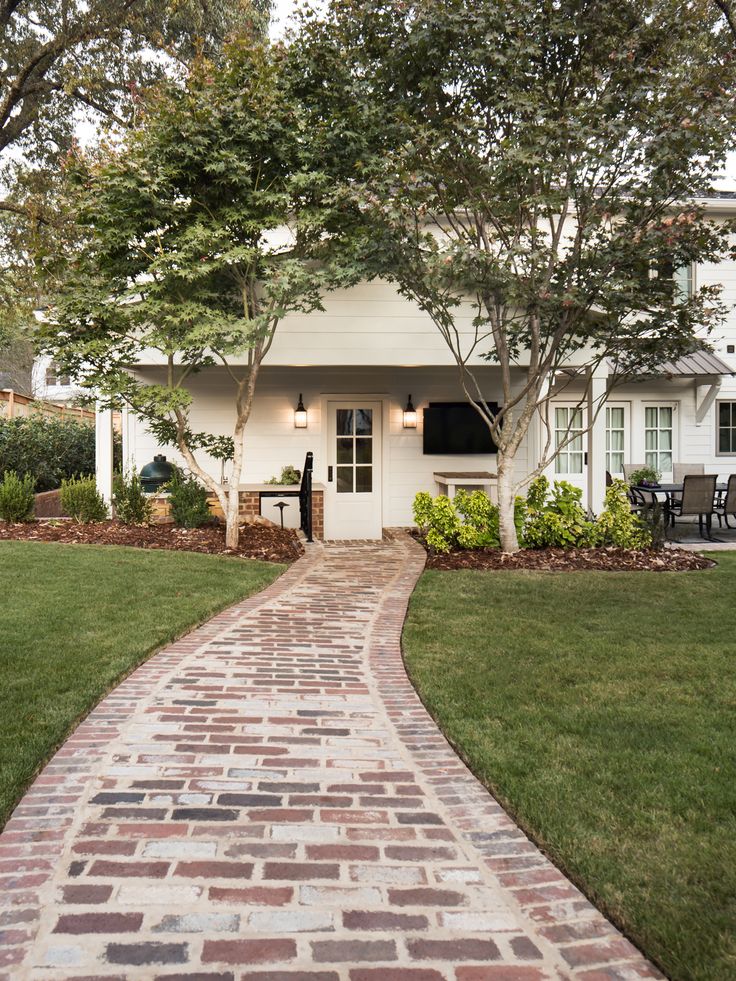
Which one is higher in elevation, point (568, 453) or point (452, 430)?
point (452, 430)

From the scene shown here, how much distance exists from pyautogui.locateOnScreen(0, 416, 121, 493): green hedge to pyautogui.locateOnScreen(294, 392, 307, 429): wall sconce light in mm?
6544

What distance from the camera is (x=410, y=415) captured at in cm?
1145

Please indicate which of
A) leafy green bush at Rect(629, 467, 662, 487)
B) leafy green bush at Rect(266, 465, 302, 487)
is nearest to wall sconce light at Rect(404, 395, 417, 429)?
leafy green bush at Rect(266, 465, 302, 487)

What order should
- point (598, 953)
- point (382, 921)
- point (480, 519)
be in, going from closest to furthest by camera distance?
point (598, 953) → point (382, 921) → point (480, 519)

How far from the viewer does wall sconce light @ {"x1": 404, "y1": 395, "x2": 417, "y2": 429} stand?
11.4 meters

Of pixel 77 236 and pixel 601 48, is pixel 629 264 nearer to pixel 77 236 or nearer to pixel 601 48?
pixel 601 48

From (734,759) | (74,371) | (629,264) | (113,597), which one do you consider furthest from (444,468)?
(734,759)

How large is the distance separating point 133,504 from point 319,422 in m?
3.16

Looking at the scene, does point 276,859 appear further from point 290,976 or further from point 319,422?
point 319,422

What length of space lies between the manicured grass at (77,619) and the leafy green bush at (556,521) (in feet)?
11.1

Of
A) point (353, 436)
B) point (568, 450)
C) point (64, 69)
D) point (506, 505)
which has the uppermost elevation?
point (64, 69)

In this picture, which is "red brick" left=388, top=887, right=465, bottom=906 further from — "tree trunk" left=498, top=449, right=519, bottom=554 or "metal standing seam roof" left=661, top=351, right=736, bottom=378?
"metal standing seam roof" left=661, top=351, right=736, bottom=378

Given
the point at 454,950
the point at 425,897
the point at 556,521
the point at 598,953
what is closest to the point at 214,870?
the point at 425,897

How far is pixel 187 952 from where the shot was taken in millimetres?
1921
